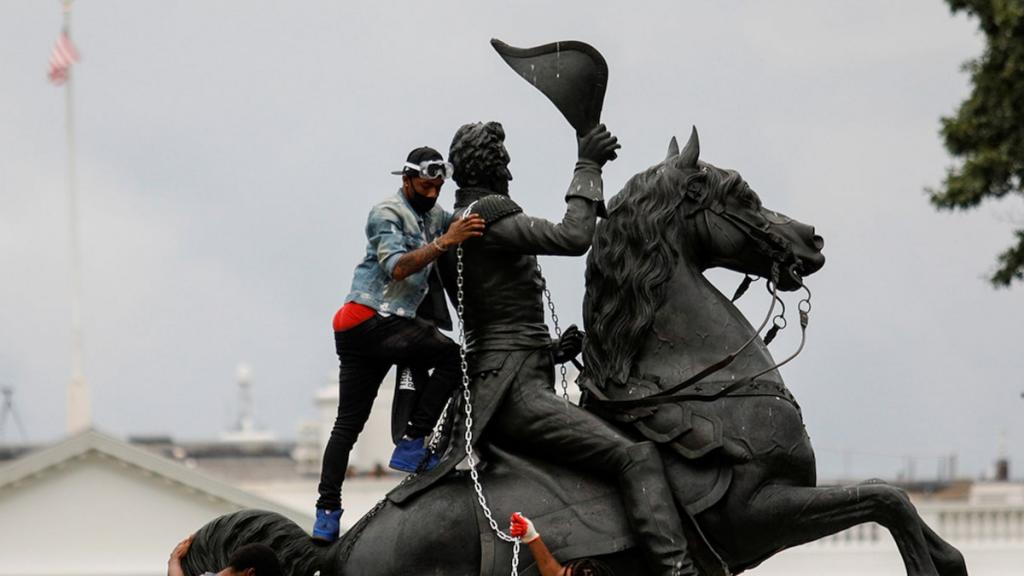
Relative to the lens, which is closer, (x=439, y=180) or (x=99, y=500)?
(x=439, y=180)

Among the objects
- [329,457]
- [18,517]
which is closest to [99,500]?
[18,517]

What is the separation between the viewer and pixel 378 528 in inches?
589

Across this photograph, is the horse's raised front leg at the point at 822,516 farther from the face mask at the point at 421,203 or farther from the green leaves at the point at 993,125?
the green leaves at the point at 993,125

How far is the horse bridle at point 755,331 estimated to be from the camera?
1480 centimetres

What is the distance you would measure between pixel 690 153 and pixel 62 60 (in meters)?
53.0

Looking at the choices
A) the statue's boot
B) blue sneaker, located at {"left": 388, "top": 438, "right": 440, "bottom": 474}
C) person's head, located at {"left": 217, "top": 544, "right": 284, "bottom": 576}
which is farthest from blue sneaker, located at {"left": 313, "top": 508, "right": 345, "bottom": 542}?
the statue's boot

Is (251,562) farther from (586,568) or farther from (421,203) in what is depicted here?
(421,203)

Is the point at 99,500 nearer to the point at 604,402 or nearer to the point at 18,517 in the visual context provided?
the point at 18,517

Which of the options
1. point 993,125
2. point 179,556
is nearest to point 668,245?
point 179,556

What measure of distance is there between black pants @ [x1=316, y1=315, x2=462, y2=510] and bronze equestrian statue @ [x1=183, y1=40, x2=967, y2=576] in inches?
9.9

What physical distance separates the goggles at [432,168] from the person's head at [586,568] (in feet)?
7.63

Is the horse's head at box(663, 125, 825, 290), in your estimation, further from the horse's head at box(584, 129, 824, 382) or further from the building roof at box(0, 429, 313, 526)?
the building roof at box(0, 429, 313, 526)

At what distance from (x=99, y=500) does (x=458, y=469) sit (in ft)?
171

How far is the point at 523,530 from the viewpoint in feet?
47.4
